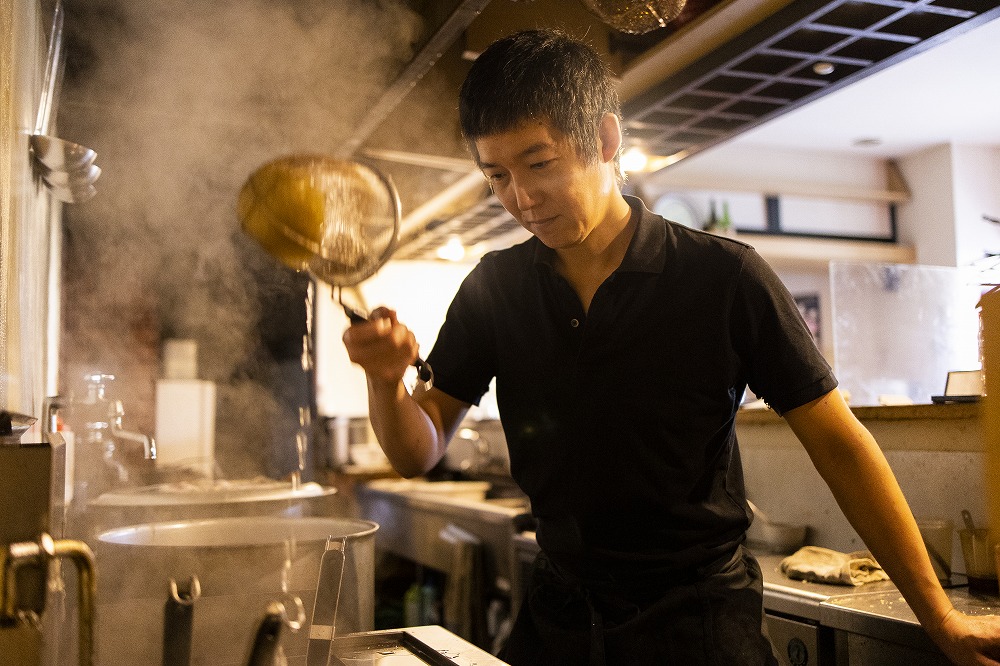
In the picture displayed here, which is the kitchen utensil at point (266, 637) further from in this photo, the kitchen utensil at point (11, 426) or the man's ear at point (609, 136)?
the man's ear at point (609, 136)

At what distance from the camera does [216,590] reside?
111 centimetres

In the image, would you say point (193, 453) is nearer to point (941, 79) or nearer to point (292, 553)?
point (292, 553)

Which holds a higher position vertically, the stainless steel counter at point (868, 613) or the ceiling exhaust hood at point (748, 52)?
the ceiling exhaust hood at point (748, 52)

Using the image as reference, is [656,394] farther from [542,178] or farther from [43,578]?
[43,578]

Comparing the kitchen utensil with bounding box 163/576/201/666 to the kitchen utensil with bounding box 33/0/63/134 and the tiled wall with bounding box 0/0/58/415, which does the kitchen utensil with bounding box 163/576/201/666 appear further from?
the kitchen utensil with bounding box 33/0/63/134

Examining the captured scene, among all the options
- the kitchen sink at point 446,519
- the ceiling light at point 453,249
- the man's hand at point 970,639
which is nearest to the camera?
the man's hand at point 970,639

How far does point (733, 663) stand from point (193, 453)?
2.65m

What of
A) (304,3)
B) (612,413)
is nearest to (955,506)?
(612,413)

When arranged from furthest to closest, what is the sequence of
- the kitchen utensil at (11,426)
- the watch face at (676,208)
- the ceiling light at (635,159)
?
the watch face at (676,208) < the ceiling light at (635,159) < the kitchen utensil at (11,426)

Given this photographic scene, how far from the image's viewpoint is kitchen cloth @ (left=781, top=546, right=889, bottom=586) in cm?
192

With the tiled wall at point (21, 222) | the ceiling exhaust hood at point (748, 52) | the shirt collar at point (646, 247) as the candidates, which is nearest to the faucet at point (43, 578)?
the tiled wall at point (21, 222)

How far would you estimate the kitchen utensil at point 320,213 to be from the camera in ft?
4.07

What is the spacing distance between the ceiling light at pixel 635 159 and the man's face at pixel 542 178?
3.41m

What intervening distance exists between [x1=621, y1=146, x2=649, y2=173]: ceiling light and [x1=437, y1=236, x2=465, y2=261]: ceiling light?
281 cm
